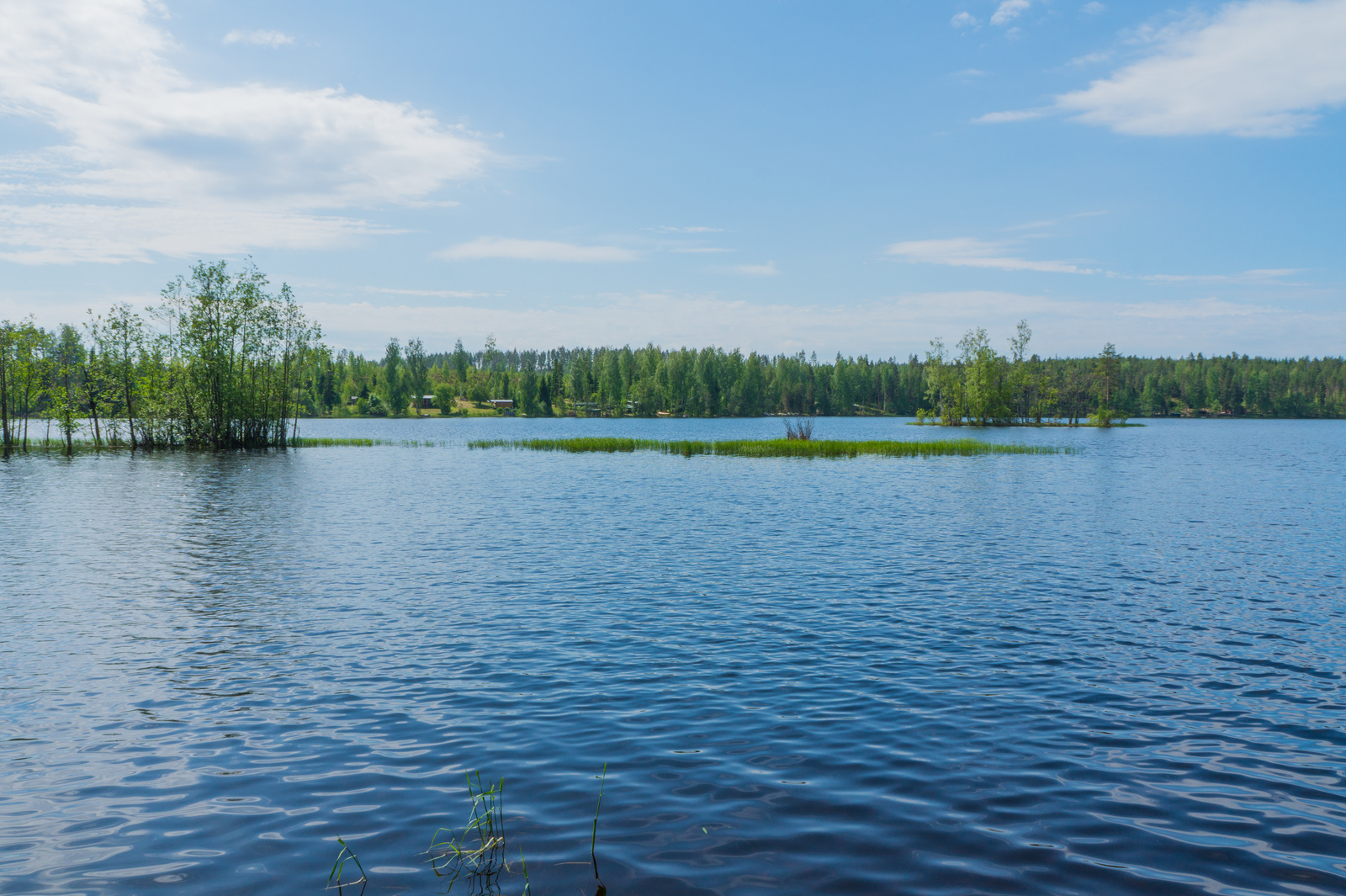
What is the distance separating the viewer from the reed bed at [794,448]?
243ft

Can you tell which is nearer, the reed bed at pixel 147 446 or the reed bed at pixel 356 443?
the reed bed at pixel 147 446

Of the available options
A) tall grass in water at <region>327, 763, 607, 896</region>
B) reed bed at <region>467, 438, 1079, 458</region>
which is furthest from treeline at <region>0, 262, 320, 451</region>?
tall grass in water at <region>327, 763, 607, 896</region>

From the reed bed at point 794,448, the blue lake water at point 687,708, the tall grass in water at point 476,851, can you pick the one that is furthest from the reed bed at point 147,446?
the tall grass in water at point 476,851

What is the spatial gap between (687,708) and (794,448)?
64.5 m

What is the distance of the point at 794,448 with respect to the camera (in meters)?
74.9

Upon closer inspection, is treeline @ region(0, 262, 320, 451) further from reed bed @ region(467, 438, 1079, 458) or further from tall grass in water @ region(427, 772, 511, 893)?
tall grass in water @ region(427, 772, 511, 893)

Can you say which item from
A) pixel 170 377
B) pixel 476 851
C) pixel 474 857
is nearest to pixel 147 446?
pixel 170 377

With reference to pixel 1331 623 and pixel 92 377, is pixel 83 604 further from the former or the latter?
pixel 92 377

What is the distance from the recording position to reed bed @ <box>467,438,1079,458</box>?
74062 mm

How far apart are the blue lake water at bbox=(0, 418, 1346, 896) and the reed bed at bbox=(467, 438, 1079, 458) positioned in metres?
44.8

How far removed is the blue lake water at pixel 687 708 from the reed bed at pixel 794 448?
44793 millimetres

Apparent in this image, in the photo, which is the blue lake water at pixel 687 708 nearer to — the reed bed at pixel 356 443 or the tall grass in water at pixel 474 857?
the tall grass in water at pixel 474 857

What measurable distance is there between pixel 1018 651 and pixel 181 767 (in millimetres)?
14225

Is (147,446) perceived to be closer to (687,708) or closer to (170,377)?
(170,377)
